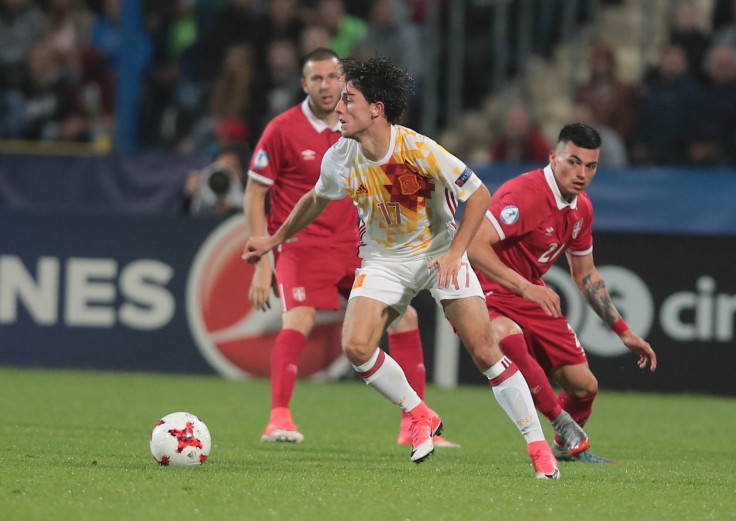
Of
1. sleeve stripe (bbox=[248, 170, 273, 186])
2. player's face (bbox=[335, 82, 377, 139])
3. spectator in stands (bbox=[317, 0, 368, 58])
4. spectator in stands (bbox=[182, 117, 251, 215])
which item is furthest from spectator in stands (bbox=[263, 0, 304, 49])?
player's face (bbox=[335, 82, 377, 139])

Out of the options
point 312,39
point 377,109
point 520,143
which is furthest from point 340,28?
point 377,109

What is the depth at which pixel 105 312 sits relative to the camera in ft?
36.6

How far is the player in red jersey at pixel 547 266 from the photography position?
657 centimetres

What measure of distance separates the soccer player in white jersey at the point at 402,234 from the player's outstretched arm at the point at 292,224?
10 mm

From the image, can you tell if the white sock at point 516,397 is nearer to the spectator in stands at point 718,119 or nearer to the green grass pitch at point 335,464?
the green grass pitch at point 335,464

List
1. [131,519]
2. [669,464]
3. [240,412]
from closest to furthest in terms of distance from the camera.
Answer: [131,519] → [669,464] → [240,412]

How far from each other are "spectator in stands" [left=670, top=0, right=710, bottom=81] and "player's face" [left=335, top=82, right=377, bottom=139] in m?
7.49

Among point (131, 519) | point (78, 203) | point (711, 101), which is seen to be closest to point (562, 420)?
point (131, 519)

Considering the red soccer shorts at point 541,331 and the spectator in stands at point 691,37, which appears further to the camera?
the spectator in stands at point 691,37

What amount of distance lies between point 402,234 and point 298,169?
5.85 feet

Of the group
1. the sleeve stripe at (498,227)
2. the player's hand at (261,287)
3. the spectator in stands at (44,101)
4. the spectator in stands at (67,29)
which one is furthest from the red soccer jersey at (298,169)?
the spectator in stands at (67,29)

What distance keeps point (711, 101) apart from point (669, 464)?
6.42 meters

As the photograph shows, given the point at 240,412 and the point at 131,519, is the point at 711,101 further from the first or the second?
the point at 131,519

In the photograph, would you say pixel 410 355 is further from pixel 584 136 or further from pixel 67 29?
pixel 67 29
